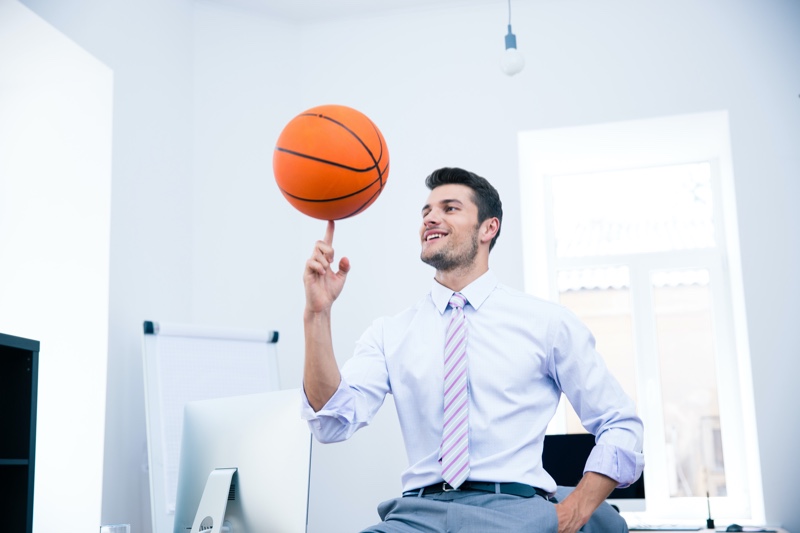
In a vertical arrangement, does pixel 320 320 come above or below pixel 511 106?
below

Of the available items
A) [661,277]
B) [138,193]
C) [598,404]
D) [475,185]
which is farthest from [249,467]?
[661,277]

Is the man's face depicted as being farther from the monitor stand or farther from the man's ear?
the monitor stand

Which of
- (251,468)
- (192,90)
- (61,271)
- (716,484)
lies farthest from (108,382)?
(716,484)

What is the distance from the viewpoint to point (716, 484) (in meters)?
4.07

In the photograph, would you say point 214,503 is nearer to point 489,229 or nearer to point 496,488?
Result: point 496,488

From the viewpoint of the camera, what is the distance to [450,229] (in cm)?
234

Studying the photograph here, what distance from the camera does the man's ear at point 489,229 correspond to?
8.00ft

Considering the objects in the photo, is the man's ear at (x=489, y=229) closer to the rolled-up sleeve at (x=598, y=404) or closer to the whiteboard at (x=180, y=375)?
the rolled-up sleeve at (x=598, y=404)

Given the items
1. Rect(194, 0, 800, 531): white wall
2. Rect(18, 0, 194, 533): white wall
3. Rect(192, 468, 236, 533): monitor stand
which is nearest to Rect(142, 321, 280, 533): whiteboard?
Rect(18, 0, 194, 533): white wall

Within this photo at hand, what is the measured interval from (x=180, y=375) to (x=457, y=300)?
1.74 metres

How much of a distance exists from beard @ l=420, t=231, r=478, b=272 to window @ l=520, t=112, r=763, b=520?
1.80 meters

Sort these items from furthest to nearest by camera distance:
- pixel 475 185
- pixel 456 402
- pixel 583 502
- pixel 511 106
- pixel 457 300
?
pixel 511 106, pixel 475 185, pixel 457 300, pixel 456 402, pixel 583 502

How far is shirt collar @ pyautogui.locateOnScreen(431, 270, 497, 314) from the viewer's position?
229cm

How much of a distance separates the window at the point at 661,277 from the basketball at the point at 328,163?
2.18 m
